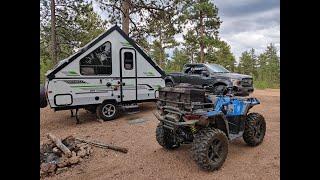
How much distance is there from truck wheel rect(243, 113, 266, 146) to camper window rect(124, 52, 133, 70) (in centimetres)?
498

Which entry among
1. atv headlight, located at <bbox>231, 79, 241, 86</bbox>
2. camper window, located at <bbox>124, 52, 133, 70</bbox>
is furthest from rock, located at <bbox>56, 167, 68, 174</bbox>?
atv headlight, located at <bbox>231, 79, 241, 86</bbox>

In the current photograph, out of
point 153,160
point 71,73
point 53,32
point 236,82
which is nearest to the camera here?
point 153,160

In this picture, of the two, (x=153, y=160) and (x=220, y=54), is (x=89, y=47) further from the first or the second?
(x=220, y=54)

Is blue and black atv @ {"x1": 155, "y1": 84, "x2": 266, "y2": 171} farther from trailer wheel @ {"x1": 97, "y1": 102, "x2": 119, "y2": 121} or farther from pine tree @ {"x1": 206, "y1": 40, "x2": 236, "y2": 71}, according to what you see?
pine tree @ {"x1": 206, "y1": 40, "x2": 236, "y2": 71}

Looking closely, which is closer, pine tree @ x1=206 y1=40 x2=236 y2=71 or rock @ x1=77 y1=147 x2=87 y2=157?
rock @ x1=77 y1=147 x2=87 y2=157

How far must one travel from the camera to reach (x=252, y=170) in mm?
4918

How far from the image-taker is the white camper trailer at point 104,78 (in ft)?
28.2

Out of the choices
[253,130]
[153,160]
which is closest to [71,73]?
[153,160]

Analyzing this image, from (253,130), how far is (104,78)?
530 cm

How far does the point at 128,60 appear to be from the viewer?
979cm

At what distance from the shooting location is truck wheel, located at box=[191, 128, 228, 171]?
4785 millimetres
